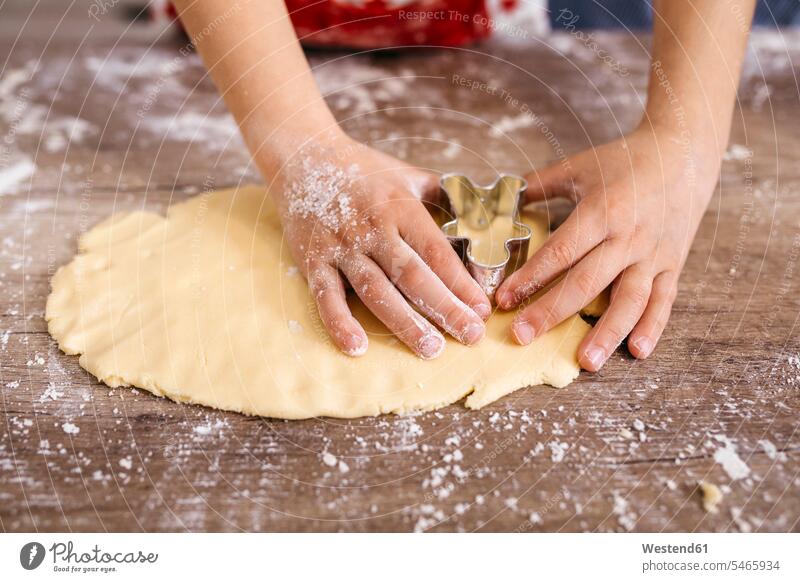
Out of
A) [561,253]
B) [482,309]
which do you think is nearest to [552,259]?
[561,253]

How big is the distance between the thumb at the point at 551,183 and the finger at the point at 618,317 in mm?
185

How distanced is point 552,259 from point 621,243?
0.11 meters

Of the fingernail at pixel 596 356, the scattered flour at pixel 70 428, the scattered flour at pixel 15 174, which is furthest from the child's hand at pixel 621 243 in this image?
the scattered flour at pixel 15 174

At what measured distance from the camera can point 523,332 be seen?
0.77 meters

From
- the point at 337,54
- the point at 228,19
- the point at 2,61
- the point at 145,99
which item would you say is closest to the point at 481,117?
the point at 337,54

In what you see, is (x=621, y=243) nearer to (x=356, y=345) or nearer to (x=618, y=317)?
(x=618, y=317)

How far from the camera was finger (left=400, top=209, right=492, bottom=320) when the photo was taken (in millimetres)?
776

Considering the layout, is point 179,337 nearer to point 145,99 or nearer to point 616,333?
point 616,333

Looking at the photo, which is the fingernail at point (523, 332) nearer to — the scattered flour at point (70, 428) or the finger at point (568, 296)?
the finger at point (568, 296)

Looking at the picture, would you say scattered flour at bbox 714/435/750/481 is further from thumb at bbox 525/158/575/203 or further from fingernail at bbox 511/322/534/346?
thumb at bbox 525/158/575/203

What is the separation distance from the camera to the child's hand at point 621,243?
2.56 feet

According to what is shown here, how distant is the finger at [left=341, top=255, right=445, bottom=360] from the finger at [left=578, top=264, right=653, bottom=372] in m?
0.19
